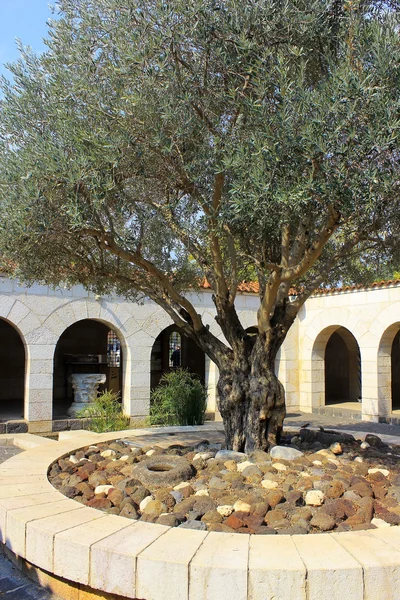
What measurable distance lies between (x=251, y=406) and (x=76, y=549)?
2931mm

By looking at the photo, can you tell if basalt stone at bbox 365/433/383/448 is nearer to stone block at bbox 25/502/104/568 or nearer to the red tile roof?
stone block at bbox 25/502/104/568

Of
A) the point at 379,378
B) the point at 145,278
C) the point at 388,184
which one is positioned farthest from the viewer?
the point at 379,378

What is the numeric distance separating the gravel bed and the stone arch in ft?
31.4

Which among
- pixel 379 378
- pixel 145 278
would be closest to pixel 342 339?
pixel 379 378

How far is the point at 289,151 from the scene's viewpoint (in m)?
4.18

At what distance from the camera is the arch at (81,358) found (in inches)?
631

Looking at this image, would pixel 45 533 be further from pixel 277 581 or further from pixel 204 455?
pixel 204 455

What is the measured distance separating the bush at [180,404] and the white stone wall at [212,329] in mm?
1891

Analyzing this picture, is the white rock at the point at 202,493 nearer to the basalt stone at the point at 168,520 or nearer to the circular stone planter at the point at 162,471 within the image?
the circular stone planter at the point at 162,471

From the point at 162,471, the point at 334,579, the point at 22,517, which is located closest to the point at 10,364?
the point at 162,471

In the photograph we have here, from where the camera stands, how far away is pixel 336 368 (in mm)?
19641

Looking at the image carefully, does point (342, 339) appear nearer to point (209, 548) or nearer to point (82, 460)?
point (82, 460)

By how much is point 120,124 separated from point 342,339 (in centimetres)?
1633

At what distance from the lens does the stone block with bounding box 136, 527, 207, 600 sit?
311 cm
